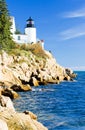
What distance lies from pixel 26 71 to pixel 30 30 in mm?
33576

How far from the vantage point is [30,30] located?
415ft

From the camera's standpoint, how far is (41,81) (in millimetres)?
95625

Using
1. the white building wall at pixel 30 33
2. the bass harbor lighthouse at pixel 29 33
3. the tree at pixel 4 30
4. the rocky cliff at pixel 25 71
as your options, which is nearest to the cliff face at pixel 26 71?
the rocky cliff at pixel 25 71

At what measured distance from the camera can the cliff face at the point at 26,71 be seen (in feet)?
256

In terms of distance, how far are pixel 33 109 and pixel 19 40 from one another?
74288 millimetres

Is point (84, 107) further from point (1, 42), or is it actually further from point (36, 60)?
point (36, 60)

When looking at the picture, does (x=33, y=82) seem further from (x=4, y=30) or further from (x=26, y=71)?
(x=4, y=30)

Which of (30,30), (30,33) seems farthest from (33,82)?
(30,30)

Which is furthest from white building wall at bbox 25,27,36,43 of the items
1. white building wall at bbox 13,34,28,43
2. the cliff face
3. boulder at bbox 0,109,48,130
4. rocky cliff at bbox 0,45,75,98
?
boulder at bbox 0,109,48,130

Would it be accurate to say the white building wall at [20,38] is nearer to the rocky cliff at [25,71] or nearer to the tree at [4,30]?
the rocky cliff at [25,71]

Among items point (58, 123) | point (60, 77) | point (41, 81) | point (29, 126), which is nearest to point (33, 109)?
point (58, 123)

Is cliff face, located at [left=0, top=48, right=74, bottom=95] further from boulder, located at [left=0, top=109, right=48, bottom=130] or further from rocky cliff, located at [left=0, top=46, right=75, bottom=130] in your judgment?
boulder, located at [left=0, top=109, right=48, bottom=130]

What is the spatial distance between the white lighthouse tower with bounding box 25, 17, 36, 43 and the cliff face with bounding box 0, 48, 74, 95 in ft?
29.4

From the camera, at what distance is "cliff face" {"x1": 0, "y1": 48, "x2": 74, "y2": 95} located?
256 feet
